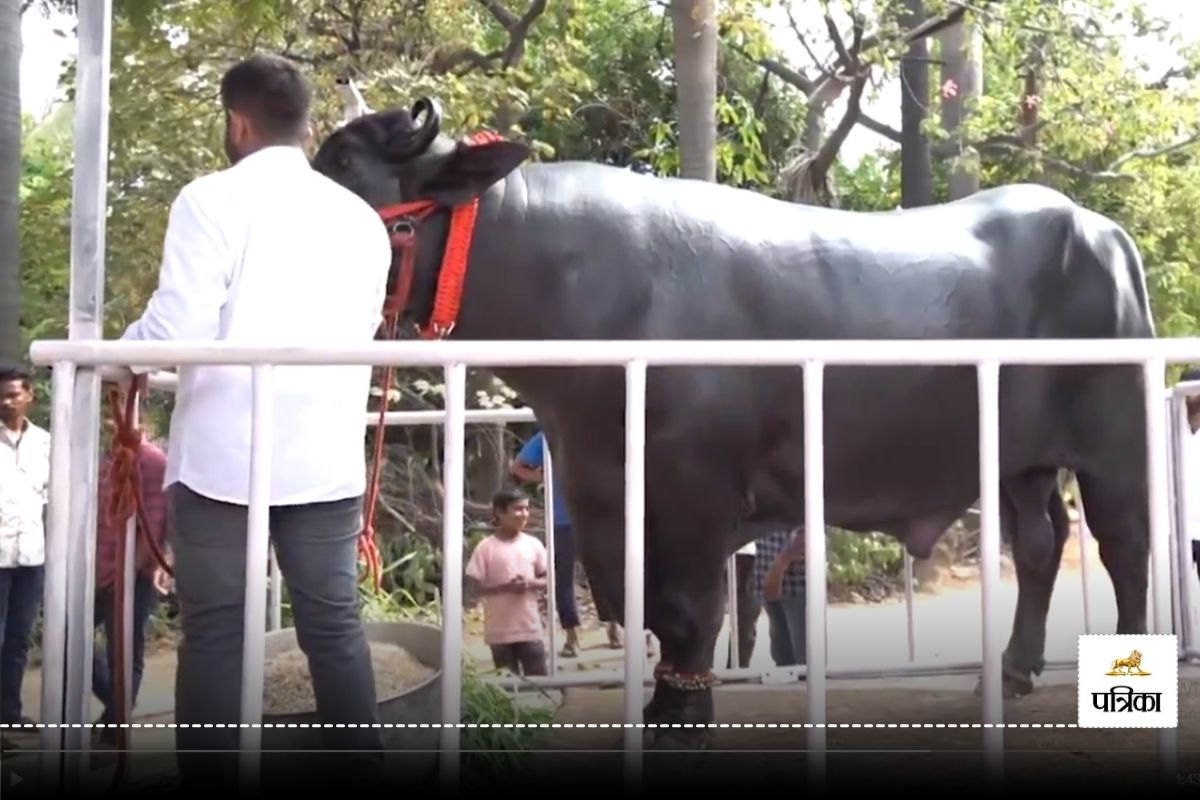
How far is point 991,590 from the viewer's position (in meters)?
1.84

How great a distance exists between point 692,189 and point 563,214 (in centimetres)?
31

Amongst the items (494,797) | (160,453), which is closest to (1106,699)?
(494,797)

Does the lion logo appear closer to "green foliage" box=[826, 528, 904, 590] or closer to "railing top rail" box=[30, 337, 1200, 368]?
"railing top rail" box=[30, 337, 1200, 368]

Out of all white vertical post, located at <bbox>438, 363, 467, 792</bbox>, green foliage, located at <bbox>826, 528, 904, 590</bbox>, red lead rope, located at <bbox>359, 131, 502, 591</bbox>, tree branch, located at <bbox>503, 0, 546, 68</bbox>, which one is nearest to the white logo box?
white vertical post, located at <bbox>438, 363, 467, 792</bbox>

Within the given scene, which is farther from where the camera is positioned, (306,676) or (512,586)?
(512,586)

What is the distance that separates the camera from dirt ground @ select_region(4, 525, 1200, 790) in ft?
6.40

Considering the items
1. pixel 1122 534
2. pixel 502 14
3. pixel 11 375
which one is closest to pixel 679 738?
pixel 1122 534

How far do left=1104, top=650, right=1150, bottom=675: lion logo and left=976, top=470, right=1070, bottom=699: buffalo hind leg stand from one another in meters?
1.31

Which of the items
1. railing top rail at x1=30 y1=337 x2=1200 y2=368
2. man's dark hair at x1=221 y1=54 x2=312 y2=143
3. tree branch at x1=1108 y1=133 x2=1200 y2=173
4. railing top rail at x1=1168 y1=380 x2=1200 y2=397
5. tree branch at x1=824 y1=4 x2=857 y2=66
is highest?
tree branch at x1=824 y1=4 x2=857 y2=66

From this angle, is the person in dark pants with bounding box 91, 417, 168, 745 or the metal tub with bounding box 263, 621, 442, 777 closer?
the metal tub with bounding box 263, 621, 442, 777

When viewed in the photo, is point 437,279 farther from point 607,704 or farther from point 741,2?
point 741,2

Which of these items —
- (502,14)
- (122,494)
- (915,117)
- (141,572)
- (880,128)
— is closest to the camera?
(122,494)

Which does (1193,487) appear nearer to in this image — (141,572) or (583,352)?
(583,352)

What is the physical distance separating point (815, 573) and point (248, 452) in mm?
867
